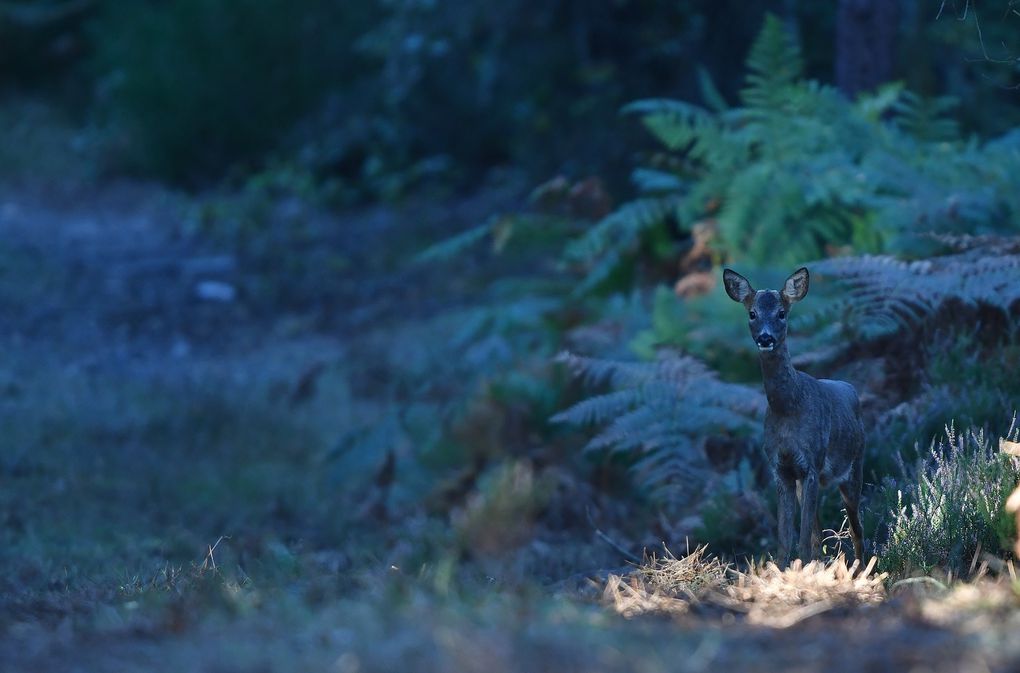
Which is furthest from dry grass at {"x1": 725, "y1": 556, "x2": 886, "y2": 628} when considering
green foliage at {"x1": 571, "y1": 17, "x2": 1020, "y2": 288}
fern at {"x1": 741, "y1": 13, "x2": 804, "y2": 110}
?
fern at {"x1": 741, "y1": 13, "x2": 804, "y2": 110}

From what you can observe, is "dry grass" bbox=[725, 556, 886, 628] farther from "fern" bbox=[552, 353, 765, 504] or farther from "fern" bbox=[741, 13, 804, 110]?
"fern" bbox=[741, 13, 804, 110]

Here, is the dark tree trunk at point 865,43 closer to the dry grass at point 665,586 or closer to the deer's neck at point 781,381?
the deer's neck at point 781,381

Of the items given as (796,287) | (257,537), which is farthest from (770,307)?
(257,537)

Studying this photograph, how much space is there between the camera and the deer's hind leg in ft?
16.6

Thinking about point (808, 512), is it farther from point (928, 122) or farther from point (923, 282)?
point (928, 122)

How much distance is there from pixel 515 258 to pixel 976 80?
16.1ft

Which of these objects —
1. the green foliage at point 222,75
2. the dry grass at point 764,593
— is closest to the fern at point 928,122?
the dry grass at point 764,593

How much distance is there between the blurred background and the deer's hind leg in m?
0.13

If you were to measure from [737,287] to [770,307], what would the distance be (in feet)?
0.82

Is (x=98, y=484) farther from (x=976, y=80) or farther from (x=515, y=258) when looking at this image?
(x=976, y=80)

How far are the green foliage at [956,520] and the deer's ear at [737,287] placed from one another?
3.06 ft

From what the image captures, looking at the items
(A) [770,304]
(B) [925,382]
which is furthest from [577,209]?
(A) [770,304]

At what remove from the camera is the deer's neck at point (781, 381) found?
15.9ft

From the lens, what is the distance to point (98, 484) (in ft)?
25.9
